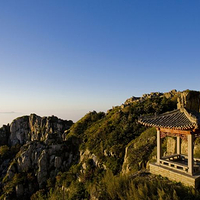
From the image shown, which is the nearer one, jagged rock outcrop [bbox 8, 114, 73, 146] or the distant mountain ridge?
the distant mountain ridge

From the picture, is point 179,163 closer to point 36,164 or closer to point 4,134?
point 36,164

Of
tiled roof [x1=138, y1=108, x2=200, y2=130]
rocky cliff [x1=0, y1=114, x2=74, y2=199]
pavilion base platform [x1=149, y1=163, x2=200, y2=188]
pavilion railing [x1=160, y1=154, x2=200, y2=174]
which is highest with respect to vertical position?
tiled roof [x1=138, y1=108, x2=200, y2=130]

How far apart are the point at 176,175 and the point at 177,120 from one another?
330cm

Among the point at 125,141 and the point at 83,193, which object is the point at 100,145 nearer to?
the point at 125,141

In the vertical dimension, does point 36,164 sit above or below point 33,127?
below

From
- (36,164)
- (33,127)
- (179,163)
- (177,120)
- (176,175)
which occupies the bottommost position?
(36,164)

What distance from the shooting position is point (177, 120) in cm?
976

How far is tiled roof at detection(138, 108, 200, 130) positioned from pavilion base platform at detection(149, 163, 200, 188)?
2.76 metres

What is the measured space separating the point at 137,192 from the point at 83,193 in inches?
193

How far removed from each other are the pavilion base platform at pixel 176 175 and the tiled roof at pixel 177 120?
2.76 metres

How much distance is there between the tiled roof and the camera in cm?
859

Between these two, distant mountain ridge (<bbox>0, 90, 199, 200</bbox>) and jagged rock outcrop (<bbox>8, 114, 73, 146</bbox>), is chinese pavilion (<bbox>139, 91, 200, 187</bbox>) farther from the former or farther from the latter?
jagged rock outcrop (<bbox>8, 114, 73, 146</bbox>)

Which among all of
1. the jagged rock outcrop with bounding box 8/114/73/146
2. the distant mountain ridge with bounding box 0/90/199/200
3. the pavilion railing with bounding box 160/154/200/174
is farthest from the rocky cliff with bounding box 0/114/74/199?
the pavilion railing with bounding box 160/154/200/174

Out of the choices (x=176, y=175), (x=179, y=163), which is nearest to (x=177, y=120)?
(x=179, y=163)
